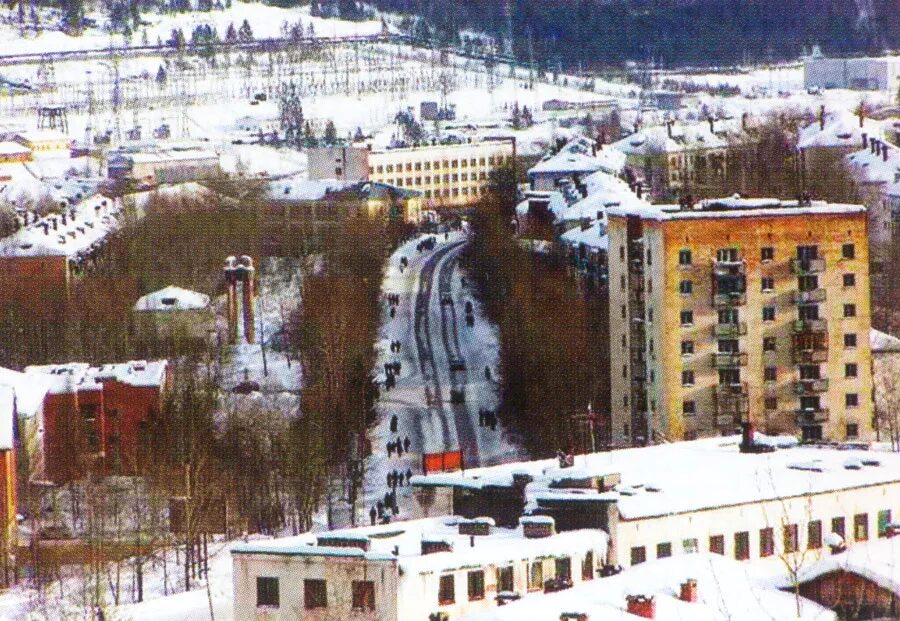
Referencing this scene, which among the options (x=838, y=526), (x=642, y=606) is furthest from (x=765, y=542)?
(x=642, y=606)

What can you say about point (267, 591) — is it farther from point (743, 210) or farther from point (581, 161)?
point (581, 161)

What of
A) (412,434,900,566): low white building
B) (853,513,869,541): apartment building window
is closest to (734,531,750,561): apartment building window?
(412,434,900,566): low white building

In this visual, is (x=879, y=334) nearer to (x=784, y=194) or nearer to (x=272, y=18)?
(x=784, y=194)

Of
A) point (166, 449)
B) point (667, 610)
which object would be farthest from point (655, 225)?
point (667, 610)

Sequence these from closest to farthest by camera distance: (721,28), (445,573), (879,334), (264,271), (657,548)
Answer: (445,573)
(657,548)
(879,334)
(264,271)
(721,28)

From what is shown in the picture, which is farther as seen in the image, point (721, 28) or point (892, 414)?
point (721, 28)
